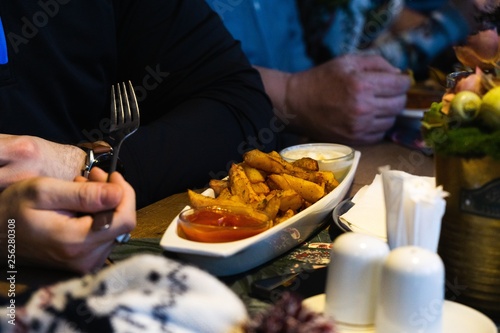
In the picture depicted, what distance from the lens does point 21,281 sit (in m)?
1.07

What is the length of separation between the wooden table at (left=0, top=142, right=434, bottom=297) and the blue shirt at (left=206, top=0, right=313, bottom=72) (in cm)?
68

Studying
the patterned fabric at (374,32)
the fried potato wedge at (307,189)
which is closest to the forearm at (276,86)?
the patterned fabric at (374,32)

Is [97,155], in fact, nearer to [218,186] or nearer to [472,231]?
[218,186]

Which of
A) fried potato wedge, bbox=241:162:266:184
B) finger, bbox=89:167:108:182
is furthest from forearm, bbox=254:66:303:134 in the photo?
finger, bbox=89:167:108:182

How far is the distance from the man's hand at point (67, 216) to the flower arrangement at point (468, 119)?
16.9 inches

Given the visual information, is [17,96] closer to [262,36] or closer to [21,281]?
[21,281]

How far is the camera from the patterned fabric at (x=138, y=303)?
0.71m

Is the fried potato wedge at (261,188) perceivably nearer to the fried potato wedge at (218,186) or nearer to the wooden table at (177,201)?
the fried potato wedge at (218,186)

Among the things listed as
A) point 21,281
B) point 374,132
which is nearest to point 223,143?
point 374,132

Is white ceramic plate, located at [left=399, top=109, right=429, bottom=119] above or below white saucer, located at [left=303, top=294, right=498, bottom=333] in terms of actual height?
below

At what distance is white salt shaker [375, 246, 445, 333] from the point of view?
772mm

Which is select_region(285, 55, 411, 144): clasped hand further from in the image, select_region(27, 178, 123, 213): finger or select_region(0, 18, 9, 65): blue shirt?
select_region(27, 178, 123, 213): finger

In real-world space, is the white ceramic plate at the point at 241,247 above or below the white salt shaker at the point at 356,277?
below

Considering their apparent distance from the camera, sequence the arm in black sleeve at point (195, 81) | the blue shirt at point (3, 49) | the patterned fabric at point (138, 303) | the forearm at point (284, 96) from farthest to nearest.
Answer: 1. the forearm at point (284, 96)
2. the arm in black sleeve at point (195, 81)
3. the blue shirt at point (3, 49)
4. the patterned fabric at point (138, 303)
